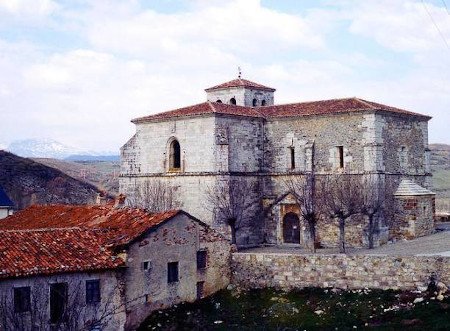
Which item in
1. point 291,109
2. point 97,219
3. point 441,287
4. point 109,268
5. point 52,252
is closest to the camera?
point 52,252

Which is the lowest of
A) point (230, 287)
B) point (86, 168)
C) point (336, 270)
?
point (230, 287)

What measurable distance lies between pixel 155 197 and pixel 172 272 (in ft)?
40.2

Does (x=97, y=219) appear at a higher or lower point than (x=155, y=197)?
lower

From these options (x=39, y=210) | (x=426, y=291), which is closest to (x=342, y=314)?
(x=426, y=291)

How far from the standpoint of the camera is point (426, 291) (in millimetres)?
25781

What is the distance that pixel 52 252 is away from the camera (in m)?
25.4

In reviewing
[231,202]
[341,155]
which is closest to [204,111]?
[231,202]

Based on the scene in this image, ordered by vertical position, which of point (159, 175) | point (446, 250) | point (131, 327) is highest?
point (159, 175)

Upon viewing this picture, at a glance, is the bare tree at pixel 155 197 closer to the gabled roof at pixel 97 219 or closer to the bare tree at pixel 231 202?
the bare tree at pixel 231 202

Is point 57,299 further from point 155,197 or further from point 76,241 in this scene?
point 155,197

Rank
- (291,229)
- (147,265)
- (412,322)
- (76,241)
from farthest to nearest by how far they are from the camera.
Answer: (291,229), (147,265), (76,241), (412,322)

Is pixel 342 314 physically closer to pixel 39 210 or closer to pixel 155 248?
pixel 155 248

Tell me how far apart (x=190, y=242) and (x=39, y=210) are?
10.5 m

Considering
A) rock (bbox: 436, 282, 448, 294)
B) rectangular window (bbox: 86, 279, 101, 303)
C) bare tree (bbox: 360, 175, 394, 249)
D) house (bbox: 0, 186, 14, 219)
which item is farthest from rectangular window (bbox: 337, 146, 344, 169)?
house (bbox: 0, 186, 14, 219)
